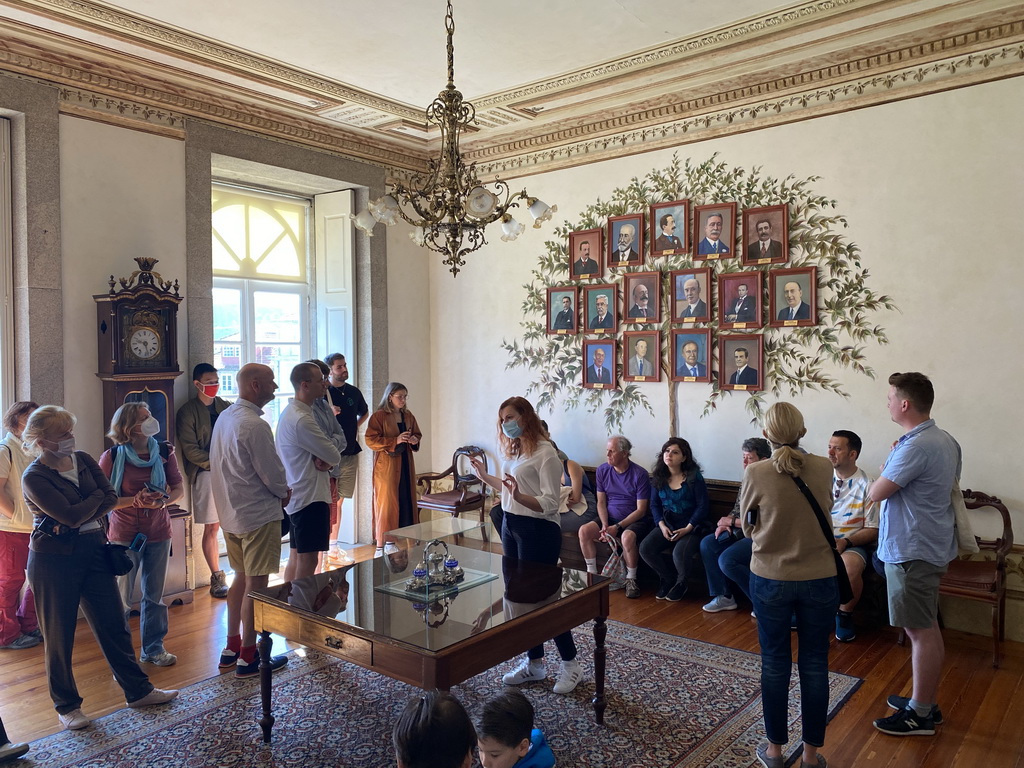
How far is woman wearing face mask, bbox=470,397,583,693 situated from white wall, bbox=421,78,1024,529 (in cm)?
246

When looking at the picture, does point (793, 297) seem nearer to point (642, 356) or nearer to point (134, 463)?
point (642, 356)

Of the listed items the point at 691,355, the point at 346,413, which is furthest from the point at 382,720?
the point at 691,355

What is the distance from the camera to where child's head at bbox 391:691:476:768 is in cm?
176

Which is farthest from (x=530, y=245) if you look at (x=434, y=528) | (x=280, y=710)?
(x=280, y=710)

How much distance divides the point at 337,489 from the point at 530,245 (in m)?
2.92

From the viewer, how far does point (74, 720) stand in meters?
3.80

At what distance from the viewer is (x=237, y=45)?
527cm

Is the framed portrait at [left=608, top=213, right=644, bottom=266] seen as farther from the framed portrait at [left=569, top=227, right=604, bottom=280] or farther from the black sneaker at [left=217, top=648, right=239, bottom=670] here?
the black sneaker at [left=217, top=648, right=239, bottom=670]

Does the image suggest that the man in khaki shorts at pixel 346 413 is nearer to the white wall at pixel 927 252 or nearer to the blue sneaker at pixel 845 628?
the white wall at pixel 927 252

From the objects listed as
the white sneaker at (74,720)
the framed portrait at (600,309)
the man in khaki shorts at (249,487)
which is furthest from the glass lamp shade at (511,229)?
the white sneaker at (74,720)

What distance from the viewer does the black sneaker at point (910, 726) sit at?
12.2ft

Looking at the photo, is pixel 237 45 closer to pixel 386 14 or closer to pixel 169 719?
pixel 386 14

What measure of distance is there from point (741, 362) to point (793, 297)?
63 cm

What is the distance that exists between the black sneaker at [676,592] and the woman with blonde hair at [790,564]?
2.55m
